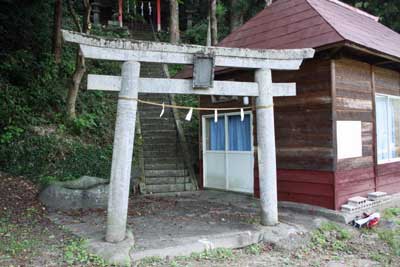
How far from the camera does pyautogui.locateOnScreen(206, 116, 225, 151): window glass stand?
931 centimetres

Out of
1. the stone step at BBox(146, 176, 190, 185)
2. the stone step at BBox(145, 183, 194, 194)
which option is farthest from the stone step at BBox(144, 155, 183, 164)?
the stone step at BBox(145, 183, 194, 194)

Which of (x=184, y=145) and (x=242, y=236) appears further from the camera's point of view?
(x=184, y=145)

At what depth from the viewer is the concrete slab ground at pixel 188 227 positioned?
4.90 metres

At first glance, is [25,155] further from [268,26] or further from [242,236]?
[268,26]

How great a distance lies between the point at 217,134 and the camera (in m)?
9.49

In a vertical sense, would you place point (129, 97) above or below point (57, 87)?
below

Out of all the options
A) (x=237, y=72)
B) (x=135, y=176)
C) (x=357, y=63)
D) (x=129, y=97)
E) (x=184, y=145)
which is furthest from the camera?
(x=184, y=145)

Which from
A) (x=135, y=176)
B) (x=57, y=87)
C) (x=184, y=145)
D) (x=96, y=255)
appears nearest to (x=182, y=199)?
(x=135, y=176)

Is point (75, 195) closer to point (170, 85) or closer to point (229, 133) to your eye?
point (170, 85)

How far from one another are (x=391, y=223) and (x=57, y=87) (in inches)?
363

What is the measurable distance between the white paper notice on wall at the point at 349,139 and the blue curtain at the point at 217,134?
10.5ft

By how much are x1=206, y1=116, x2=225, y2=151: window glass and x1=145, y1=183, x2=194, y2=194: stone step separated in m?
1.17

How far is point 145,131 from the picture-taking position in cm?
1095

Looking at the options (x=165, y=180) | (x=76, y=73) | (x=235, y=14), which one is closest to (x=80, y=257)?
(x=165, y=180)
